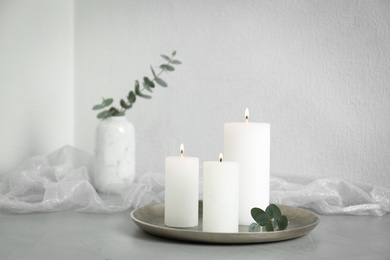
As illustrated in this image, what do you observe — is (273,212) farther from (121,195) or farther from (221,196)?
(121,195)

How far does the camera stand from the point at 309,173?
139 centimetres

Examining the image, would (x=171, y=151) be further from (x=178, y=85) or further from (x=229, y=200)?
(x=229, y=200)

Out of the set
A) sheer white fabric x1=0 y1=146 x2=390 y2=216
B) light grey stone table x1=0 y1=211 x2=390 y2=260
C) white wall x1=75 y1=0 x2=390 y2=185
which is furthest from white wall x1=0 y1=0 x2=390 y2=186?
light grey stone table x1=0 y1=211 x2=390 y2=260

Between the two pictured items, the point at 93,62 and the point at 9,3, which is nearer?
the point at 9,3

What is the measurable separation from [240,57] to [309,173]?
42cm

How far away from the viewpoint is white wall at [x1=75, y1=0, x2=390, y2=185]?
133 cm

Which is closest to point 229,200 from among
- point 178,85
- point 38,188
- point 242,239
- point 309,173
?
point 242,239

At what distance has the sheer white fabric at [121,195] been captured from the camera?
0.99m

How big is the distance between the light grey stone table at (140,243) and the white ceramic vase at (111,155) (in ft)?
1.04

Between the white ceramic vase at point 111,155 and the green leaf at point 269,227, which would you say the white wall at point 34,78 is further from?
the green leaf at point 269,227

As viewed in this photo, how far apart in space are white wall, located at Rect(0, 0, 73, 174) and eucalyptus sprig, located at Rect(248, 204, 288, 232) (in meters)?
0.79

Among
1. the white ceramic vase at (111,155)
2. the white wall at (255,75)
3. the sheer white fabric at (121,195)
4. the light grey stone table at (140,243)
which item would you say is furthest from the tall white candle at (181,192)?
the white wall at (255,75)

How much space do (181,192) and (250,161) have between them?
137 mm

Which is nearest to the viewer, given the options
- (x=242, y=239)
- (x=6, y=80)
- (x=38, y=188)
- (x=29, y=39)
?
(x=242, y=239)
